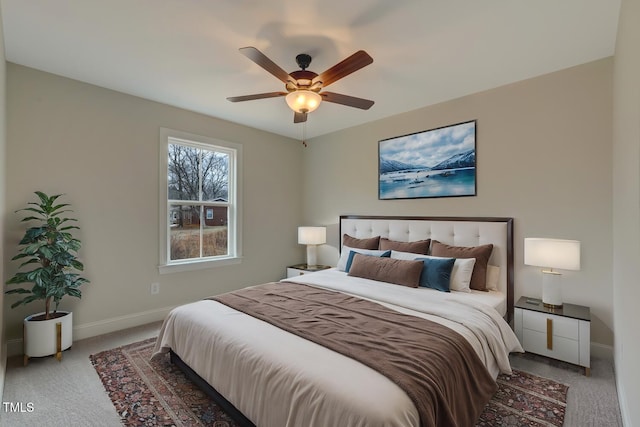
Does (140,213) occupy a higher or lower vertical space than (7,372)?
higher

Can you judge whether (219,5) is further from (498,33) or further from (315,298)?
(315,298)

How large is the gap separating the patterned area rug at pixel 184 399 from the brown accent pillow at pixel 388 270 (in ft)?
3.32

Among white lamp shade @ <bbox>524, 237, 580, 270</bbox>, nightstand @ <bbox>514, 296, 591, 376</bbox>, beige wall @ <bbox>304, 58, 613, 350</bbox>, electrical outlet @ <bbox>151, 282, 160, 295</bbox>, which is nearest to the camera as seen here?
nightstand @ <bbox>514, 296, 591, 376</bbox>

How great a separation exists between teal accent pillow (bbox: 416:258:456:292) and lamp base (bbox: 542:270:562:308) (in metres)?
0.75

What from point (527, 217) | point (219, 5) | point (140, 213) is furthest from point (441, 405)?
point (140, 213)

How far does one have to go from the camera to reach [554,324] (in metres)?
2.40

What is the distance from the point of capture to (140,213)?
3301 millimetres

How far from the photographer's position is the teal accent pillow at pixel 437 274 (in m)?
2.73

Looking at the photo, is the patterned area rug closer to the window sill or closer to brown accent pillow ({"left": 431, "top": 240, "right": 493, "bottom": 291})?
brown accent pillow ({"left": 431, "top": 240, "right": 493, "bottom": 291})

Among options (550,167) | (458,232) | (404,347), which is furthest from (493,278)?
(404,347)

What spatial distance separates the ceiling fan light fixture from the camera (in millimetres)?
2307

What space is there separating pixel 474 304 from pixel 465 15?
6.80 ft

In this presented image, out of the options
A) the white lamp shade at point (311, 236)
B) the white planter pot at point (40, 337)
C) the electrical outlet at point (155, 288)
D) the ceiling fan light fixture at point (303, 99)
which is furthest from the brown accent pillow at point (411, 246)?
the white planter pot at point (40, 337)

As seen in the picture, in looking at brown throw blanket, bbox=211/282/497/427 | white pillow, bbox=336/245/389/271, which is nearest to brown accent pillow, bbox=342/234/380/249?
white pillow, bbox=336/245/389/271
